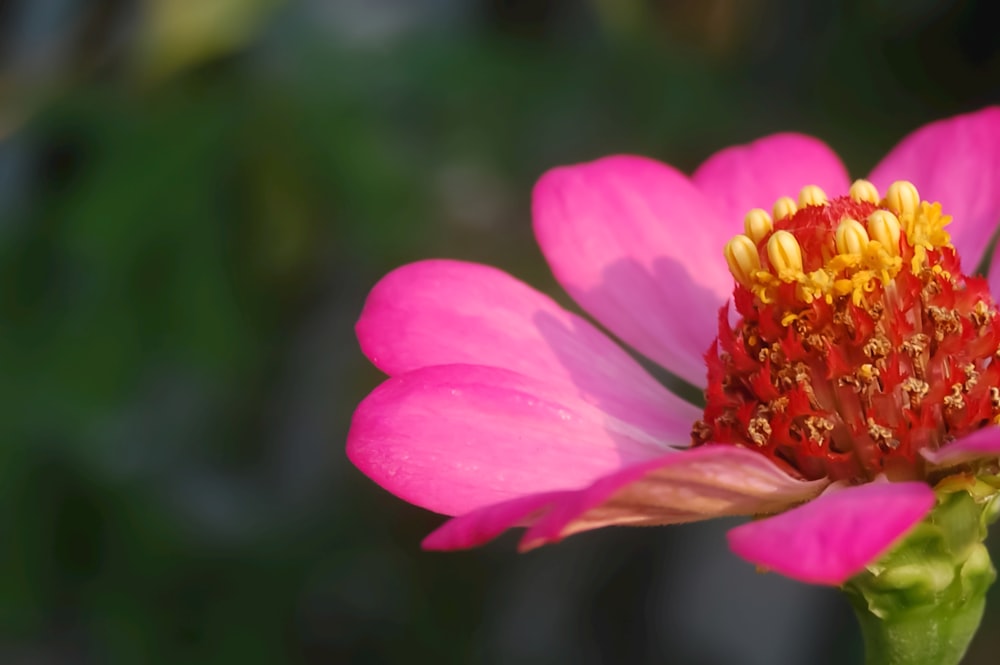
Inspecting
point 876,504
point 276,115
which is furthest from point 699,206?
point 276,115

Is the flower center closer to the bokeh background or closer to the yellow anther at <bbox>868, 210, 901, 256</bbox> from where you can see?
the yellow anther at <bbox>868, 210, 901, 256</bbox>

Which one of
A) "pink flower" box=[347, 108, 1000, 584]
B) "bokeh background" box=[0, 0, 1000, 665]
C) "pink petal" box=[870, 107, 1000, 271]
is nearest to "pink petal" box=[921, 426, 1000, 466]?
"pink flower" box=[347, 108, 1000, 584]

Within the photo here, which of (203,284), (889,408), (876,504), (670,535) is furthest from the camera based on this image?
(670,535)

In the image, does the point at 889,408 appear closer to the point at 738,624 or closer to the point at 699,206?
the point at 699,206

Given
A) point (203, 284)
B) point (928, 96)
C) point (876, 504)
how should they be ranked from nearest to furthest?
1. point (876, 504)
2. point (203, 284)
3. point (928, 96)

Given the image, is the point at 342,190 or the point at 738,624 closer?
the point at 342,190

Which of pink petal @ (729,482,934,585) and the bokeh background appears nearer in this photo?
pink petal @ (729,482,934,585)

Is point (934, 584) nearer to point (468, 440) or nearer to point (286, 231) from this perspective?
point (468, 440)
